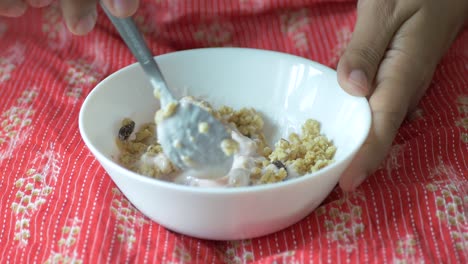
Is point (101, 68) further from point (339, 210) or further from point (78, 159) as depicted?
point (339, 210)

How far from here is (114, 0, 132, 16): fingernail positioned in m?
0.63

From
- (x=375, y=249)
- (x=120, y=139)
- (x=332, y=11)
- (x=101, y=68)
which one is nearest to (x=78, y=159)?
(x=120, y=139)

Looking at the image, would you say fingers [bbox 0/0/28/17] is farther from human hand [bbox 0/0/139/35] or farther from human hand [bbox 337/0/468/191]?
human hand [bbox 337/0/468/191]

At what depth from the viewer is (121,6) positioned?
0.63 metres

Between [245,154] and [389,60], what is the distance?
0.27 metres

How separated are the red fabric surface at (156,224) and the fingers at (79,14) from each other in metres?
0.21

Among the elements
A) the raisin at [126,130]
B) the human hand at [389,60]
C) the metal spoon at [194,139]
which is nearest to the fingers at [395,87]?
the human hand at [389,60]

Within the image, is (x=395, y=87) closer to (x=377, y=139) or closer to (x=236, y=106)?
(x=377, y=139)

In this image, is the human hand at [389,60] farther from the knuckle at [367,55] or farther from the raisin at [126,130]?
the raisin at [126,130]

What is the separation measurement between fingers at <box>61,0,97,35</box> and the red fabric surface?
8.1 inches

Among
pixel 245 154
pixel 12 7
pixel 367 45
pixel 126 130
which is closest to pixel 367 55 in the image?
pixel 367 45

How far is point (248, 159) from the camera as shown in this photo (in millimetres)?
750

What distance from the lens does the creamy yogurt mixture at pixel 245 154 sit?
712 mm

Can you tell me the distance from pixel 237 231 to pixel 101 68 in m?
0.55
